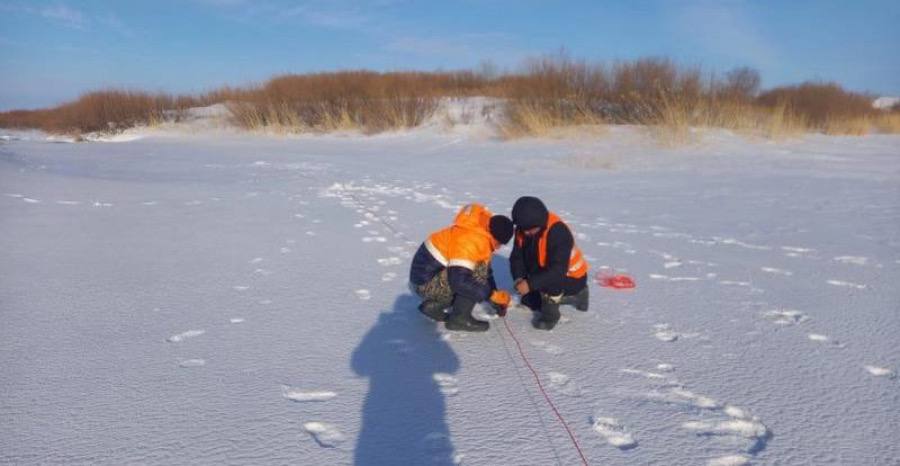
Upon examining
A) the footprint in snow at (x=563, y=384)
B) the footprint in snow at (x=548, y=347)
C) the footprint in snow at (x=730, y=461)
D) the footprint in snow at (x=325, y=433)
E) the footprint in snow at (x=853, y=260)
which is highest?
the footprint in snow at (x=853, y=260)

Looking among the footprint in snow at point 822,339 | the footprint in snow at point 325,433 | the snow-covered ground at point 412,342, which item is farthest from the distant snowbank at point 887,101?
the footprint in snow at point 325,433

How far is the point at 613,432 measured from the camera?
183cm

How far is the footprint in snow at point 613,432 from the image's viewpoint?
176cm

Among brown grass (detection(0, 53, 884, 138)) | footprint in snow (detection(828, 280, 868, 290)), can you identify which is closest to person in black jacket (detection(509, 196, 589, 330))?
footprint in snow (detection(828, 280, 868, 290))

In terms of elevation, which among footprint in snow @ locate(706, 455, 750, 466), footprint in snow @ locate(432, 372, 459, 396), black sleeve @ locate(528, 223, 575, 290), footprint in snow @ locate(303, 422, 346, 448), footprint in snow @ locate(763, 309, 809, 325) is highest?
black sleeve @ locate(528, 223, 575, 290)

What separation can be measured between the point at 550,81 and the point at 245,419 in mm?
13158

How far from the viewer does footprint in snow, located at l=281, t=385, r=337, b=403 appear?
2.02 m

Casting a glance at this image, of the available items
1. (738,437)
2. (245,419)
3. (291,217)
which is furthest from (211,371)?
(291,217)

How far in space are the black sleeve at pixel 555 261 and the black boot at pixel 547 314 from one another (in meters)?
0.09

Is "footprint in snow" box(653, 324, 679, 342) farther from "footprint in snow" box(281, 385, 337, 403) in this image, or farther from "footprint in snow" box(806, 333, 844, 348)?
"footprint in snow" box(281, 385, 337, 403)

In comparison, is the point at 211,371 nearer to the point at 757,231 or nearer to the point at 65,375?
the point at 65,375

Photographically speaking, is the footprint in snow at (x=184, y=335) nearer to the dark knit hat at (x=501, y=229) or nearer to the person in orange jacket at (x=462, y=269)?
the person in orange jacket at (x=462, y=269)

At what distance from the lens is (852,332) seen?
2.58 meters

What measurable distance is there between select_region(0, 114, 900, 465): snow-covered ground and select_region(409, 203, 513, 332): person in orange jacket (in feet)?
0.44
